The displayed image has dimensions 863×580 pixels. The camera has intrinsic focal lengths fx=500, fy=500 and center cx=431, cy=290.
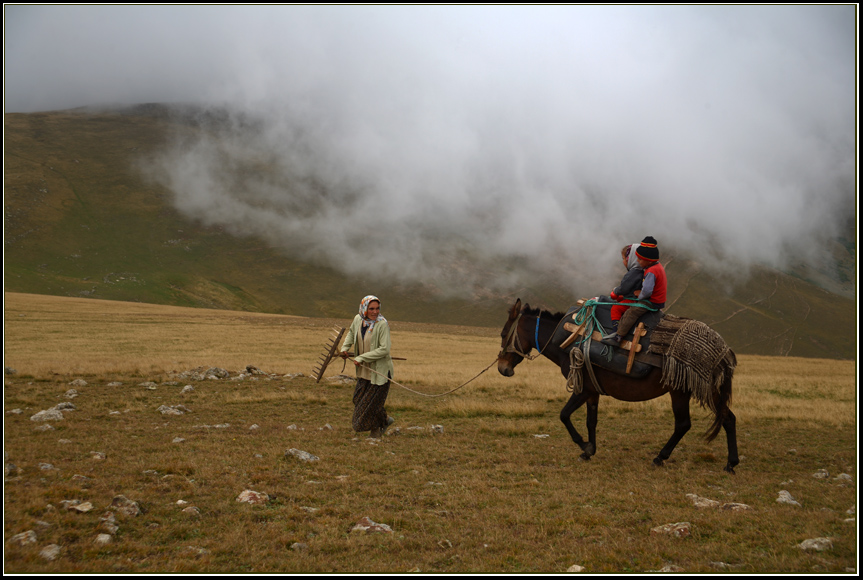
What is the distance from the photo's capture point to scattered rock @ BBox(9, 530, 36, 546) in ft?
16.8

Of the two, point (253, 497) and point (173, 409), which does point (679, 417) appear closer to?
point (253, 497)

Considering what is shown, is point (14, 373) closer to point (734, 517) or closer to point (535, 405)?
point (535, 405)

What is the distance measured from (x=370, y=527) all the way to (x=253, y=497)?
188 cm

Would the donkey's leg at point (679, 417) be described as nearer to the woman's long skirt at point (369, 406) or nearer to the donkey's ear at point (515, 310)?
the donkey's ear at point (515, 310)

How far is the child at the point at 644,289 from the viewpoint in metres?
9.68

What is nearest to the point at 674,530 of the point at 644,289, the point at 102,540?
the point at 644,289

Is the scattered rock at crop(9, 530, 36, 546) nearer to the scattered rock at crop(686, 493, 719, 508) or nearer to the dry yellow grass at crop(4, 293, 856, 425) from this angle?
the scattered rock at crop(686, 493, 719, 508)

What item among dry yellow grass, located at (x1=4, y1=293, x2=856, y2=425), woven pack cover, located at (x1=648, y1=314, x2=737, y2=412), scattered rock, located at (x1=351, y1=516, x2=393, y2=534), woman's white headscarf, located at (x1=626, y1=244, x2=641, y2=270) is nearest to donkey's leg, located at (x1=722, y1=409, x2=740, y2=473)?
woven pack cover, located at (x1=648, y1=314, x2=737, y2=412)

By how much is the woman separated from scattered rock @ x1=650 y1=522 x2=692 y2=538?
6.62 metres

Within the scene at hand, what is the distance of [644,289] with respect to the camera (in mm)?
9570

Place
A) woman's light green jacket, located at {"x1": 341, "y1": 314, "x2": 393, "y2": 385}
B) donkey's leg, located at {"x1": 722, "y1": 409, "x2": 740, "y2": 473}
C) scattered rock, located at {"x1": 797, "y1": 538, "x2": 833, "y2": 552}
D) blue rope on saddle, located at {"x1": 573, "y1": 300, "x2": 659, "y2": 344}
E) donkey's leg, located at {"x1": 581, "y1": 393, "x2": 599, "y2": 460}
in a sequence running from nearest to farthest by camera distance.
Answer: scattered rock, located at {"x1": 797, "y1": 538, "x2": 833, "y2": 552} → donkey's leg, located at {"x1": 722, "y1": 409, "x2": 740, "y2": 473} → donkey's leg, located at {"x1": 581, "y1": 393, "x2": 599, "y2": 460} → blue rope on saddle, located at {"x1": 573, "y1": 300, "x2": 659, "y2": 344} → woman's light green jacket, located at {"x1": 341, "y1": 314, "x2": 393, "y2": 385}

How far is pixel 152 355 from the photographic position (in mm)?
27328

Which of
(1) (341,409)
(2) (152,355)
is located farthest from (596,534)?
(2) (152,355)

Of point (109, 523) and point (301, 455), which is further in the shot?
point (301, 455)
